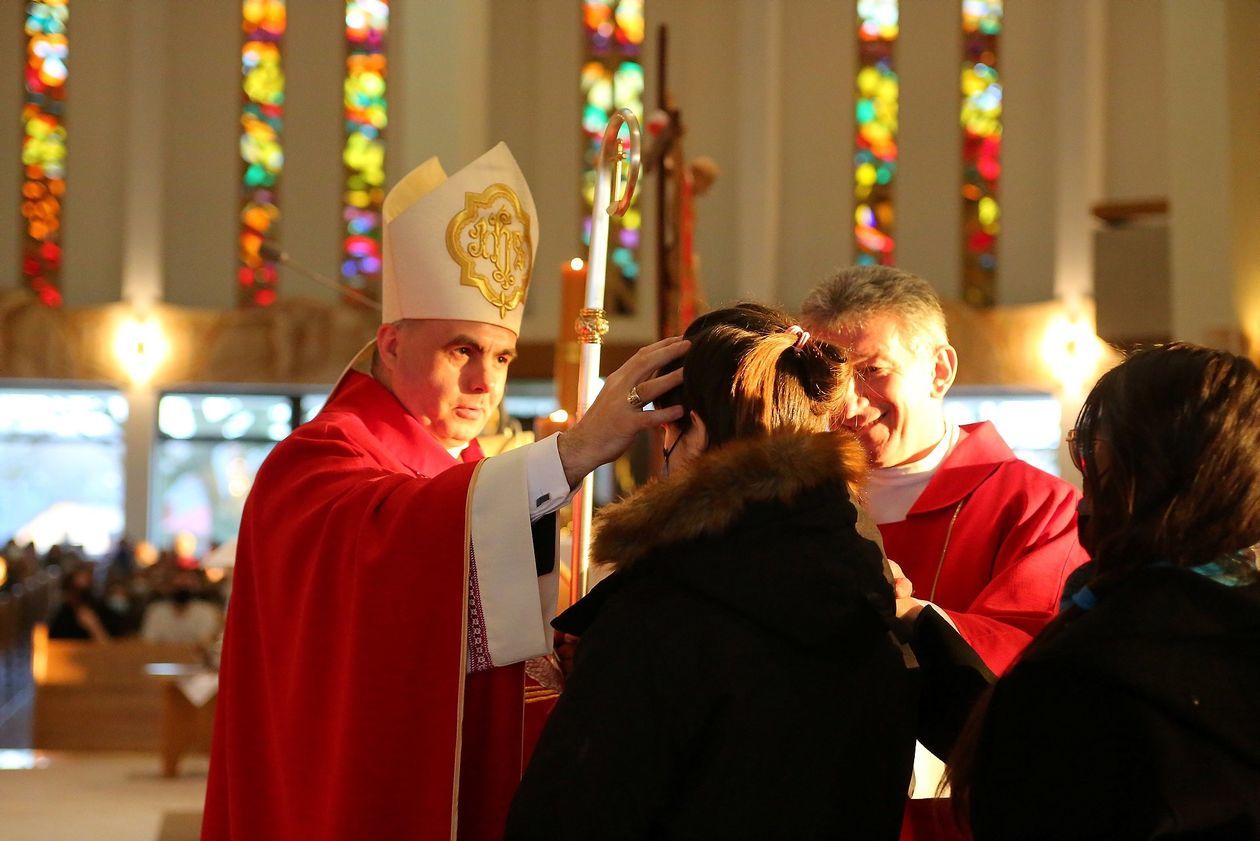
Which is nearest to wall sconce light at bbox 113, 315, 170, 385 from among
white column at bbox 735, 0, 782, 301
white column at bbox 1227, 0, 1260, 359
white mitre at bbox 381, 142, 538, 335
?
white column at bbox 735, 0, 782, 301

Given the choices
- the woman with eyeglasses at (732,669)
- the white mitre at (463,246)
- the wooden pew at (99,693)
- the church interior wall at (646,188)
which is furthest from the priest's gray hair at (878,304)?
the church interior wall at (646,188)

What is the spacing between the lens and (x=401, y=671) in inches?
83.9

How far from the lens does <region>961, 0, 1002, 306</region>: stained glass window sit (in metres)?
14.0

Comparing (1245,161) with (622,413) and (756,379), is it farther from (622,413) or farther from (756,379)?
(756,379)

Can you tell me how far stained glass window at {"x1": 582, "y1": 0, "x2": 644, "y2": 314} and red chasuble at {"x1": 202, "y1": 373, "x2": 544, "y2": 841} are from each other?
38.9ft

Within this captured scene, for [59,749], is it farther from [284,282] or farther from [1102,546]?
[1102,546]

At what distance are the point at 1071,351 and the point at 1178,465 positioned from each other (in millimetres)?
12062

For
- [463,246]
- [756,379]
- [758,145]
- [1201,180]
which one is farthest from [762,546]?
[758,145]

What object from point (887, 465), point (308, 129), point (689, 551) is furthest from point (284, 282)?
point (689, 551)

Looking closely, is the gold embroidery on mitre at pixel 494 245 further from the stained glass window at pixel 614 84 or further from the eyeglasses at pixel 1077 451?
the stained glass window at pixel 614 84

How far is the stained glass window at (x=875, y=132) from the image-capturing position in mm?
14178

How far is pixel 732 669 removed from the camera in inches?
59.1

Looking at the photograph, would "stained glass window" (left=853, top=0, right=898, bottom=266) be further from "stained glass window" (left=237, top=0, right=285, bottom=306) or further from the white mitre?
the white mitre

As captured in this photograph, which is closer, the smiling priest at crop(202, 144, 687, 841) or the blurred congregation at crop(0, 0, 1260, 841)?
the blurred congregation at crop(0, 0, 1260, 841)
